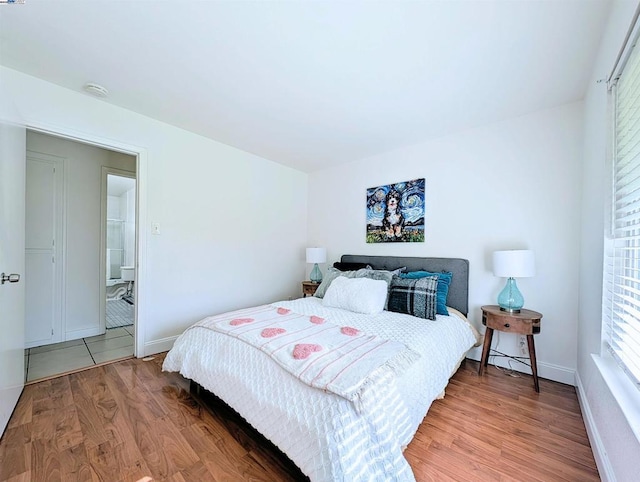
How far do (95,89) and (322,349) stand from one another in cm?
272

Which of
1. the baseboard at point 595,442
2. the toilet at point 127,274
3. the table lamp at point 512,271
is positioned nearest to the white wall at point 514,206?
the table lamp at point 512,271

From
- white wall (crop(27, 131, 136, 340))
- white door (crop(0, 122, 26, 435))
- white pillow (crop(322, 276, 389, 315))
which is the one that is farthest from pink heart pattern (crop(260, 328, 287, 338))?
white wall (crop(27, 131, 136, 340))

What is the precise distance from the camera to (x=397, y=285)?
A: 103 inches

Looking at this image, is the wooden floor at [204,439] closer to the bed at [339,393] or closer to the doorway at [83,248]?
the bed at [339,393]

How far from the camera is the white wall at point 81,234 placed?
3.19 m

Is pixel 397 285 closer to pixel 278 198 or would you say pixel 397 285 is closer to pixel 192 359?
pixel 192 359

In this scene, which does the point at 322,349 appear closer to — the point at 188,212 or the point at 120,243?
the point at 188,212

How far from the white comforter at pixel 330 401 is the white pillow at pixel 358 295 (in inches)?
10.9

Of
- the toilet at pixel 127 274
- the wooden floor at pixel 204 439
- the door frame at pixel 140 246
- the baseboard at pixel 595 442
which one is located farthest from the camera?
the toilet at pixel 127 274

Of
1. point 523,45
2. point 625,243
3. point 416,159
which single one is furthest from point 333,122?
point 625,243

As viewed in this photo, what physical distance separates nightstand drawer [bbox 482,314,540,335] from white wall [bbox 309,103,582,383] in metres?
0.37

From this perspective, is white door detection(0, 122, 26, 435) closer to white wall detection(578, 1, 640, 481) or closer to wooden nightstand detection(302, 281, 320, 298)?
wooden nightstand detection(302, 281, 320, 298)

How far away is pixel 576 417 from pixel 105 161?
536 centimetres

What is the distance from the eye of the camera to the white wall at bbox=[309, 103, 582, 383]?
229cm
